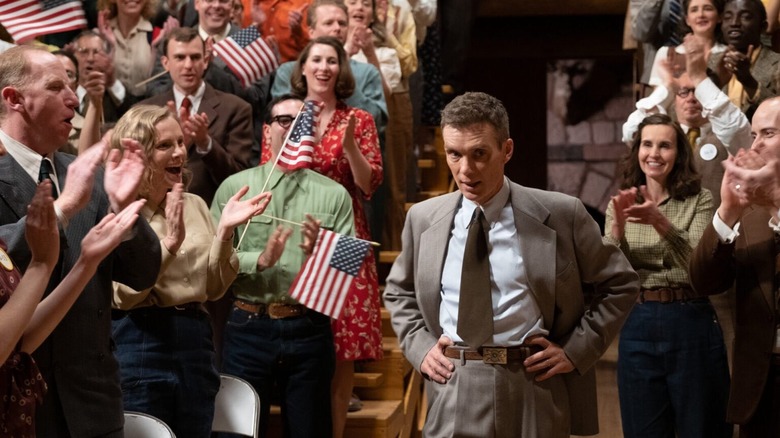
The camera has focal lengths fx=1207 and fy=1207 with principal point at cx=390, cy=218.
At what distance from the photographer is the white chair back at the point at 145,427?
11.9 feet

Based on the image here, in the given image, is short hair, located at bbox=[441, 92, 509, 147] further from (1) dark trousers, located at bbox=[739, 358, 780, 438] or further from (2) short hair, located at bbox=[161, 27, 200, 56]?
(2) short hair, located at bbox=[161, 27, 200, 56]

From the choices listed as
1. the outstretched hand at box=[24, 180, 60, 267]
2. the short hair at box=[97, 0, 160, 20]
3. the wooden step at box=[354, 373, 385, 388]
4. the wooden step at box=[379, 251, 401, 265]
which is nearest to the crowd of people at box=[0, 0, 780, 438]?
the outstretched hand at box=[24, 180, 60, 267]

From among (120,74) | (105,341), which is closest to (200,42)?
(120,74)

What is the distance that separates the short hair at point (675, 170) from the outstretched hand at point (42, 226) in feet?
8.96

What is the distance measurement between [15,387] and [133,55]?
3.95m

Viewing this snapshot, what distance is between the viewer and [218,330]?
17.4 feet

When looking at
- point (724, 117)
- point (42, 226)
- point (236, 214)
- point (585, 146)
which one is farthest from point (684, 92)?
point (585, 146)

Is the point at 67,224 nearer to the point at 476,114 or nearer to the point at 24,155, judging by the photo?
the point at 24,155

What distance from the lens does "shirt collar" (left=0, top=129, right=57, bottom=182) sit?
3096 mm

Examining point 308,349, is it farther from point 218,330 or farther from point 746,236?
point 746,236

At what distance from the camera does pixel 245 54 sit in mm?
6086

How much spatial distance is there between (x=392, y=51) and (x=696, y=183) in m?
2.57

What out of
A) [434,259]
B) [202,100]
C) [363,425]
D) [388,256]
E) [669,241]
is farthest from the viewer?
[388,256]

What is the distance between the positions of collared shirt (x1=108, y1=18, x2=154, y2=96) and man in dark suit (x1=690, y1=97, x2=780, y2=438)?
3.27 m
